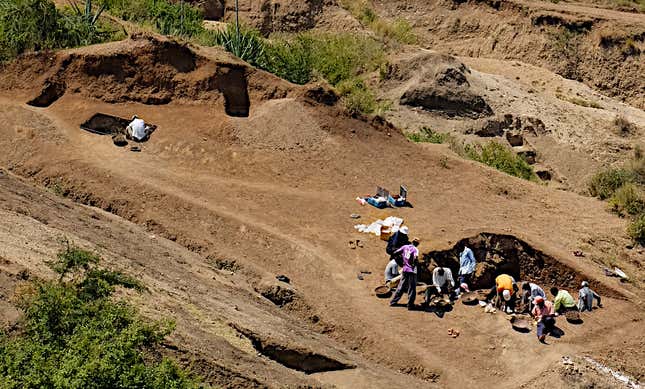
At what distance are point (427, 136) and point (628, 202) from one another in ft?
17.3

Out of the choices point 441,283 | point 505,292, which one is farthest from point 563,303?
point 441,283

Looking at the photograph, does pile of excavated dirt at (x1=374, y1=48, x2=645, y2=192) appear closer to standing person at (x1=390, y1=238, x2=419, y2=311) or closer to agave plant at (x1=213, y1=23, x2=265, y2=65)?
agave plant at (x1=213, y1=23, x2=265, y2=65)

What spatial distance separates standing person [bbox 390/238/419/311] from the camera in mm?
13203

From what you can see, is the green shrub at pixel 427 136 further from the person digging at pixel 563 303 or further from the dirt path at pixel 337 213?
the person digging at pixel 563 303

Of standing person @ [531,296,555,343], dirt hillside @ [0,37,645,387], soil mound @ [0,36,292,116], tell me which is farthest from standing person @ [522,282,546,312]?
soil mound @ [0,36,292,116]

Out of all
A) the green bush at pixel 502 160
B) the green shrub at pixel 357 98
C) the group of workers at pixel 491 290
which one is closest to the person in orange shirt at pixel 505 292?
the group of workers at pixel 491 290

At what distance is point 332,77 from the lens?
23062 mm

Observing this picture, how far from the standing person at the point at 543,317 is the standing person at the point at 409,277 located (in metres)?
1.77

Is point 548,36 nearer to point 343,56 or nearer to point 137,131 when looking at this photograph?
point 343,56

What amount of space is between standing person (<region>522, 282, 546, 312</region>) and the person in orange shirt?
6.4 inches

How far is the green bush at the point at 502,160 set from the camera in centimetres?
2044

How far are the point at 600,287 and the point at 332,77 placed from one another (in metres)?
10.4

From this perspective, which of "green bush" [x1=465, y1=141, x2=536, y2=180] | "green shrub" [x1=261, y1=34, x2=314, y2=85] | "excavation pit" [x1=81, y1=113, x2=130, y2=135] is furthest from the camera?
"green shrub" [x1=261, y1=34, x2=314, y2=85]

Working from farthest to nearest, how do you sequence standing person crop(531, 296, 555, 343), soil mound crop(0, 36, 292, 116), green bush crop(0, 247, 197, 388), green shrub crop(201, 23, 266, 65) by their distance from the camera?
green shrub crop(201, 23, 266, 65)
soil mound crop(0, 36, 292, 116)
standing person crop(531, 296, 555, 343)
green bush crop(0, 247, 197, 388)
